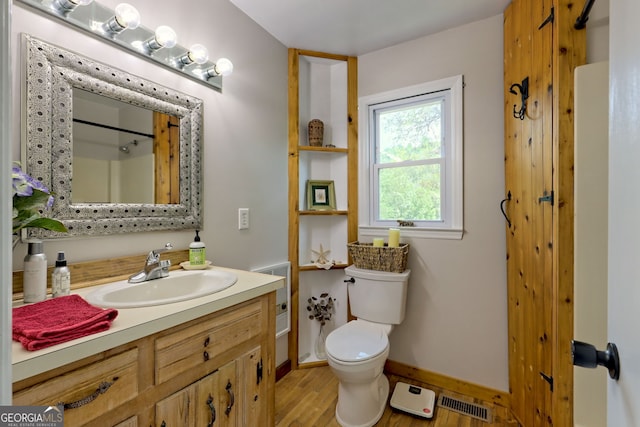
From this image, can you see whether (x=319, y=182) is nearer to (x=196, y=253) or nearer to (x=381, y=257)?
(x=381, y=257)

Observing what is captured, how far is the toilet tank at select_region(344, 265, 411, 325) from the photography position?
184 cm

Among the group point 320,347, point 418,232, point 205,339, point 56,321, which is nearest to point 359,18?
point 418,232

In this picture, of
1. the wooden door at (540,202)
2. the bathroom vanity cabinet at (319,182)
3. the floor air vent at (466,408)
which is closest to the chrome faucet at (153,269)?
the bathroom vanity cabinet at (319,182)

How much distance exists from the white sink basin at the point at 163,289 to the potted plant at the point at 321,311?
42.1 inches

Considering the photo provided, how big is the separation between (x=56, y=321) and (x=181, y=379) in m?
0.38

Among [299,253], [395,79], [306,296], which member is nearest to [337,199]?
[299,253]

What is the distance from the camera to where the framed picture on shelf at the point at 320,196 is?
7.39ft

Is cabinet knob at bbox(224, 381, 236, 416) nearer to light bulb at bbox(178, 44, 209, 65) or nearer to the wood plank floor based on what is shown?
the wood plank floor

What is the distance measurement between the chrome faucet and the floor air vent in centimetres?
178

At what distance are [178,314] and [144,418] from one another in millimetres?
287

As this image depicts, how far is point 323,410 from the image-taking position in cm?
169

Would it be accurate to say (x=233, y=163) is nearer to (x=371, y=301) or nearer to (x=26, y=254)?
(x=26, y=254)

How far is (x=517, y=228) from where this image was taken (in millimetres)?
1576

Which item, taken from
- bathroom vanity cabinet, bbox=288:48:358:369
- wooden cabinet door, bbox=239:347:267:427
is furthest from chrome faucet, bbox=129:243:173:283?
bathroom vanity cabinet, bbox=288:48:358:369
